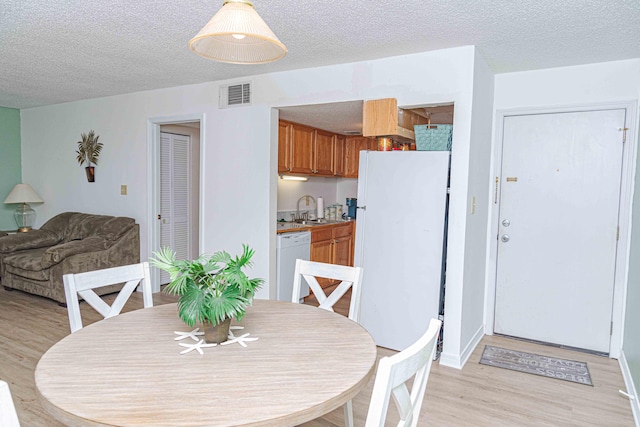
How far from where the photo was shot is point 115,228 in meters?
4.81

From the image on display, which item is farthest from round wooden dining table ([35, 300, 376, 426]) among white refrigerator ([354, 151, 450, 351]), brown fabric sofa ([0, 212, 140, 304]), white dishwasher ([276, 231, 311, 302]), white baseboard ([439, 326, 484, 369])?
brown fabric sofa ([0, 212, 140, 304])

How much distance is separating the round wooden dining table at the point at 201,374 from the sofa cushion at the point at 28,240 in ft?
13.4

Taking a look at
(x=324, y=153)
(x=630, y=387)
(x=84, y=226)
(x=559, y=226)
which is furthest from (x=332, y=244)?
(x=630, y=387)

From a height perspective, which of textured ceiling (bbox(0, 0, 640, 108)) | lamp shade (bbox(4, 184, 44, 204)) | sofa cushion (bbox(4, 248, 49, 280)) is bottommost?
sofa cushion (bbox(4, 248, 49, 280))

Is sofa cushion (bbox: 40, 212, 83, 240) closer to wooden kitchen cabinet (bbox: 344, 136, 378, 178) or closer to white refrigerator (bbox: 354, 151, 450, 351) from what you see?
wooden kitchen cabinet (bbox: 344, 136, 378, 178)

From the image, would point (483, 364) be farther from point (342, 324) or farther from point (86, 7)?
point (86, 7)

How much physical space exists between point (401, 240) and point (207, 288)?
2023 millimetres

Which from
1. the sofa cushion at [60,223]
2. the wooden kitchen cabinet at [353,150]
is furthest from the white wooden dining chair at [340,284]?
the sofa cushion at [60,223]

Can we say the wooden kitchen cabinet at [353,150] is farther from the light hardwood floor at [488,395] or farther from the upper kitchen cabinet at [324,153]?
the light hardwood floor at [488,395]

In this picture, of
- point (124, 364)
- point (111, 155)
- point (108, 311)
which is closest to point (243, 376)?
point (124, 364)

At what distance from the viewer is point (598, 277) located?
336 centimetres

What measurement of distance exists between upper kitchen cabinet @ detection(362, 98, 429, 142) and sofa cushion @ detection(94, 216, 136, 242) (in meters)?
3.05

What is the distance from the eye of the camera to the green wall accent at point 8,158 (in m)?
5.84

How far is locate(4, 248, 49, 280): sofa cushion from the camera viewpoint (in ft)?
14.5
